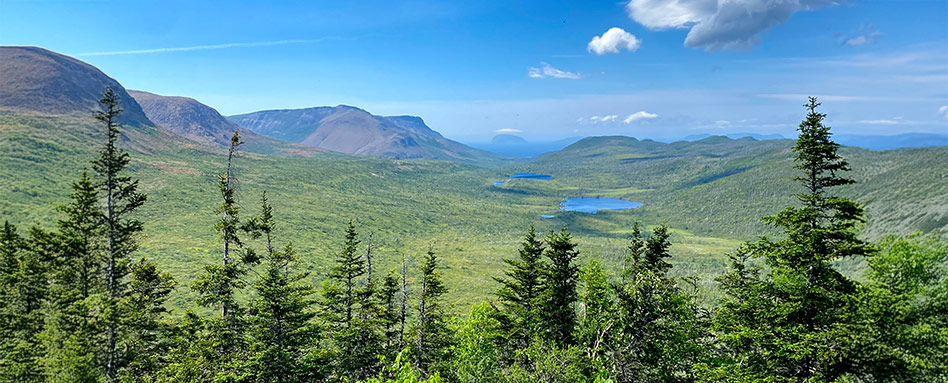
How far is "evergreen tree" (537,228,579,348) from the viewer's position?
24.6 metres

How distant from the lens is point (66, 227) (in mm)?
23656

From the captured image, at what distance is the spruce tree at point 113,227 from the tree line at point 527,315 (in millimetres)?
107

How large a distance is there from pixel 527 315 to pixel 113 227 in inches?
996

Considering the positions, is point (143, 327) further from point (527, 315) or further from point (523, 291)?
point (523, 291)

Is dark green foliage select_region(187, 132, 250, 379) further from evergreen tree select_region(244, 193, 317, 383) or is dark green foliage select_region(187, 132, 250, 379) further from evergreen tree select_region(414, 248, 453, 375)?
evergreen tree select_region(414, 248, 453, 375)

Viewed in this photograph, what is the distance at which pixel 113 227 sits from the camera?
76.9ft

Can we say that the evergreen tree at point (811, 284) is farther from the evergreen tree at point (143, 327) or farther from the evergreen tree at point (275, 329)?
the evergreen tree at point (143, 327)

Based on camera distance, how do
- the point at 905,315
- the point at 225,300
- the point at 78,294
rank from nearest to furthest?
the point at 905,315 < the point at 225,300 < the point at 78,294

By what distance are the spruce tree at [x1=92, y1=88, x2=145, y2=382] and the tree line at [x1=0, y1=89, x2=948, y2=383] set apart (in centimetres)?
11

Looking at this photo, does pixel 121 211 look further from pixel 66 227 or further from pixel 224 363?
pixel 224 363

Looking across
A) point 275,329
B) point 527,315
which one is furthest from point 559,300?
point 275,329

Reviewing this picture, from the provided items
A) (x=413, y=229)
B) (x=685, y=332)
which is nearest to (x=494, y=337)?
(x=685, y=332)

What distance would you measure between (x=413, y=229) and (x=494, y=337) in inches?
5484

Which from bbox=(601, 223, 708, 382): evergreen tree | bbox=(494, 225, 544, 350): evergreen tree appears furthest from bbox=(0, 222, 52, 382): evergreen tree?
bbox=(601, 223, 708, 382): evergreen tree
